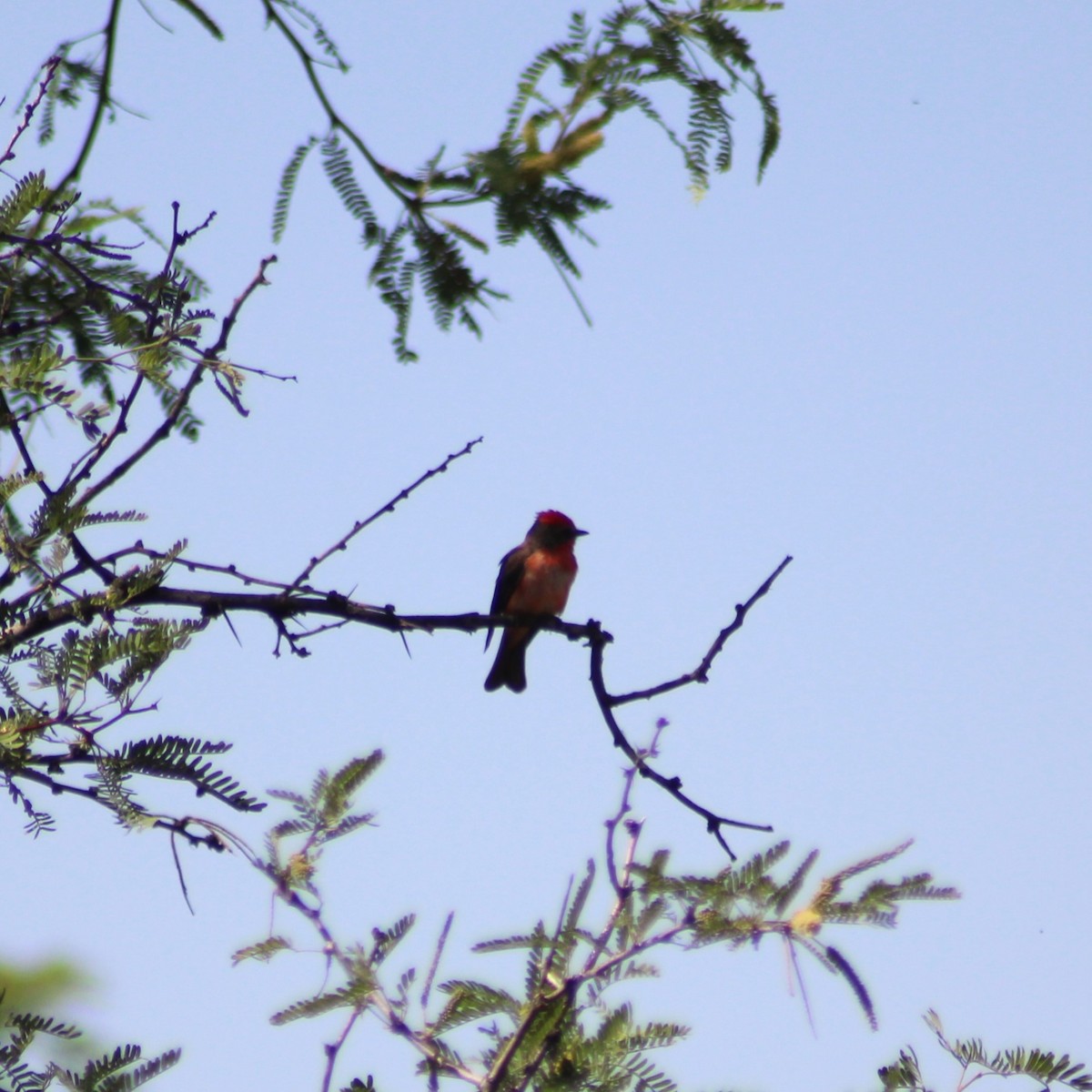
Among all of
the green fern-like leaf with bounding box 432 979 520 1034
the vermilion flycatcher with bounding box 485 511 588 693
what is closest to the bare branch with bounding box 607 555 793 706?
the green fern-like leaf with bounding box 432 979 520 1034

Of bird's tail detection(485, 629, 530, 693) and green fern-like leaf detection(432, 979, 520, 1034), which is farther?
bird's tail detection(485, 629, 530, 693)

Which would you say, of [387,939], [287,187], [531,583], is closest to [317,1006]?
[387,939]

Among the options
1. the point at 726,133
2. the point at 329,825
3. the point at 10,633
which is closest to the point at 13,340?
the point at 10,633

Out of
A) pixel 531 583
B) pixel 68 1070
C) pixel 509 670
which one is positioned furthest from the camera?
pixel 509 670

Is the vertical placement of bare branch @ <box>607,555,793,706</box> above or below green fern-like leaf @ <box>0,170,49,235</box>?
below

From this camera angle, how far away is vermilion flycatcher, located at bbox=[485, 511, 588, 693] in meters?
8.73

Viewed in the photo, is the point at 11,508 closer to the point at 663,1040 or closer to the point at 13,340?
the point at 13,340

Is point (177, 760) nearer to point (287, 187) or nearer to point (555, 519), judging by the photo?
point (287, 187)

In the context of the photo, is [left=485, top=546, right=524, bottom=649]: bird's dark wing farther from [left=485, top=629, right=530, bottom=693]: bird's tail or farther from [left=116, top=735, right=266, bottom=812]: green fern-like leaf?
[left=116, top=735, right=266, bottom=812]: green fern-like leaf

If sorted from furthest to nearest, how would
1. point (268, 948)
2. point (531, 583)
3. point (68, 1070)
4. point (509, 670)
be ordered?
point (509, 670) → point (531, 583) → point (268, 948) → point (68, 1070)

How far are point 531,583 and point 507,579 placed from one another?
28 centimetres

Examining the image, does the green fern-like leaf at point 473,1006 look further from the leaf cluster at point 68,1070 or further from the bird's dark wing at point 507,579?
the bird's dark wing at point 507,579

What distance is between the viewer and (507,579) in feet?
29.5

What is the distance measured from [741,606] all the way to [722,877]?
28.8 inches
